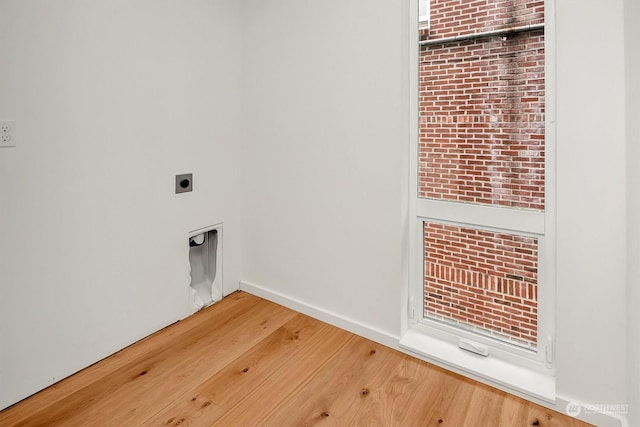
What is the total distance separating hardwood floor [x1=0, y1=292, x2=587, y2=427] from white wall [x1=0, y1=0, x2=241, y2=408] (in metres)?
0.21

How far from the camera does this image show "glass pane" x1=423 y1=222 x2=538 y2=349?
1.96 metres

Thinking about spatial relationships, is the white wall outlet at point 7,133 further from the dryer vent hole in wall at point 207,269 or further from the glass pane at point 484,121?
the glass pane at point 484,121

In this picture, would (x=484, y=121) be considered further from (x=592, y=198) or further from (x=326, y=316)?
(x=326, y=316)

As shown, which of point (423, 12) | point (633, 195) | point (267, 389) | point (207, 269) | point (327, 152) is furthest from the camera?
point (207, 269)

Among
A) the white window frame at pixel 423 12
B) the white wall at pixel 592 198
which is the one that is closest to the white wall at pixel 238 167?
the white wall at pixel 592 198

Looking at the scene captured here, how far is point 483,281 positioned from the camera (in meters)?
2.09

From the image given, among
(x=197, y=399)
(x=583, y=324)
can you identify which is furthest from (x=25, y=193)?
(x=583, y=324)

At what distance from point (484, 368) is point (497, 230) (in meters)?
0.74

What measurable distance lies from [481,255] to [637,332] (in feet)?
2.52

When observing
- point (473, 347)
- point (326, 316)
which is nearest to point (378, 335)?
point (326, 316)

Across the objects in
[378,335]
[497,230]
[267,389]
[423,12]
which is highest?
[423,12]

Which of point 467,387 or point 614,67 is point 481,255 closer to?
point 467,387

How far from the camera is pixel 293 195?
8.72 ft

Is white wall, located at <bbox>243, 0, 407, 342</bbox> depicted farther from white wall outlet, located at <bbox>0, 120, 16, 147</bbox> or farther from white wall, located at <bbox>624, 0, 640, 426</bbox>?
white wall outlet, located at <bbox>0, 120, 16, 147</bbox>
